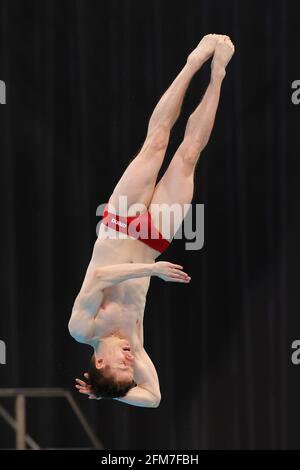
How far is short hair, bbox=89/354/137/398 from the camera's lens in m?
4.68

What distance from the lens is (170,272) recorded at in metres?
4.24

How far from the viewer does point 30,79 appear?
296 inches

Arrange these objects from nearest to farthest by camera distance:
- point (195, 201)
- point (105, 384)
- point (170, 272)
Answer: point (170, 272)
point (105, 384)
point (195, 201)

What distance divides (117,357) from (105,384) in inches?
5.8

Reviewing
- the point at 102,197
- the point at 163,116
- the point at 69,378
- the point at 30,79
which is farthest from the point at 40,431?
the point at 163,116

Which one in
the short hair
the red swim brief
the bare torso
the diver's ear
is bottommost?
the short hair

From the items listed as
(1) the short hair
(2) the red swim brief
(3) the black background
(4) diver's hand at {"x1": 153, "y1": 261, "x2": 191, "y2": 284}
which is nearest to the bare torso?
(2) the red swim brief

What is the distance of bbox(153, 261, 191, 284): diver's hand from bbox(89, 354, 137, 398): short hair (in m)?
0.69

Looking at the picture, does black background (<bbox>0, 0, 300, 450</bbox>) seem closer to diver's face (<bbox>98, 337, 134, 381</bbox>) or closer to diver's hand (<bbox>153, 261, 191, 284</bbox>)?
diver's face (<bbox>98, 337, 134, 381</bbox>)

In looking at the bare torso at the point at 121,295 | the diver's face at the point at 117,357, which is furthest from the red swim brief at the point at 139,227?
the diver's face at the point at 117,357

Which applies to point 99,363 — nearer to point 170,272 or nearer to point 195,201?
point 170,272

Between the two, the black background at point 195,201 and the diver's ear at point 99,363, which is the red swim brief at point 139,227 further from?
the black background at point 195,201

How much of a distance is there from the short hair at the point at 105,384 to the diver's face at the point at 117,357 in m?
0.02

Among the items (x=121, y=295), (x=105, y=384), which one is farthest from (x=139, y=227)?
(x=105, y=384)
